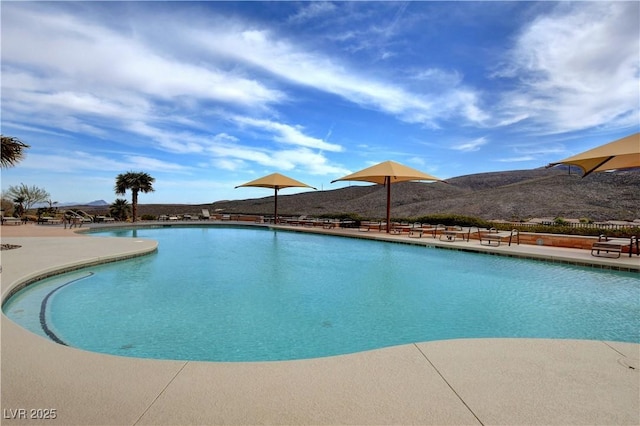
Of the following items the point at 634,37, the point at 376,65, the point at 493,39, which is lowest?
the point at 634,37

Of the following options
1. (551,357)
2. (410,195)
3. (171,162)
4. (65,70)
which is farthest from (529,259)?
(410,195)

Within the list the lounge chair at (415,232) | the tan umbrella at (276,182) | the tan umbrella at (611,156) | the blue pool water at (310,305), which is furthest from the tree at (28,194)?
the tan umbrella at (611,156)

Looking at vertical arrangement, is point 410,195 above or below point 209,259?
above

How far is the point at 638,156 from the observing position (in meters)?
7.00

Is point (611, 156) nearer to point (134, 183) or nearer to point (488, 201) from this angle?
point (488, 201)

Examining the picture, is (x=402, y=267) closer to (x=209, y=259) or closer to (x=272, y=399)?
(x=209, y=259)

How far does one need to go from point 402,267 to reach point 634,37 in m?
7.56

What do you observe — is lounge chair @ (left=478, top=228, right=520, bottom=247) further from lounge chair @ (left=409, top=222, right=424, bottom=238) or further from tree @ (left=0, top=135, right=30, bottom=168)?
tree @ (left=0, top=135, right=30, bottom=168)

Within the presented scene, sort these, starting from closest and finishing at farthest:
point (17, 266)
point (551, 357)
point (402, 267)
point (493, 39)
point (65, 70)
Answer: point (551, 357) → point (17, 266) → point (402, 267) → point (65, 70) → point (493, 39)

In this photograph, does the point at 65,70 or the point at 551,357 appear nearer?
the point at 551,357

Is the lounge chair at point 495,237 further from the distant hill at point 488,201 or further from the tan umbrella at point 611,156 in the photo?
the distant hill at point 488,201

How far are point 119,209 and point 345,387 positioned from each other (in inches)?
747

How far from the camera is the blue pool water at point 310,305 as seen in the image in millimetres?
3531

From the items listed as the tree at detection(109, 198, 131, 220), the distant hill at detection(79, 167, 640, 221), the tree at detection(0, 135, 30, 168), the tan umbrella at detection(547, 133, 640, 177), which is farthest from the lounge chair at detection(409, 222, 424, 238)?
the tree at detection(109, 198, 131, 220)
